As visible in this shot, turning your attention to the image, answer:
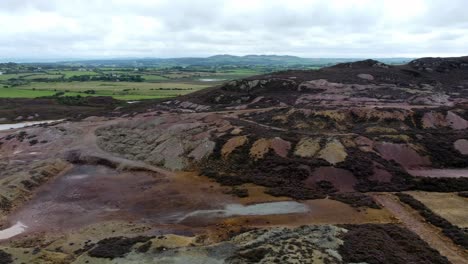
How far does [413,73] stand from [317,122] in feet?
197

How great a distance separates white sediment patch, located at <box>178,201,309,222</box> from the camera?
40.7 m

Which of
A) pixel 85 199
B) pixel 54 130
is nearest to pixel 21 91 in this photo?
pixel 54 130

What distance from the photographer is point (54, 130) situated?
7638 cm

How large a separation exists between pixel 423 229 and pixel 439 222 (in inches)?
79.2

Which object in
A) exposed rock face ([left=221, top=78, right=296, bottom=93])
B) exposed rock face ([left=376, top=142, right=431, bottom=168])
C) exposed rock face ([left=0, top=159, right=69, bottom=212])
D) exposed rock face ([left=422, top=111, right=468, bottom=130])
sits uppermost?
exposed rock face ([left=221, top=78, right=296, bottom=93])

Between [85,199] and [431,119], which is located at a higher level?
[431,119]

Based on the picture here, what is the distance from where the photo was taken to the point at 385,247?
30469mm

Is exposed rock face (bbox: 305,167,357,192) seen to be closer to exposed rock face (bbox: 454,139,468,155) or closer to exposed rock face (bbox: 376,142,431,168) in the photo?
exposed rock face (bbox: 376,142,431,168)

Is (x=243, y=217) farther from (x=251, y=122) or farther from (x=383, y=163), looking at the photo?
(x=251, y=122)

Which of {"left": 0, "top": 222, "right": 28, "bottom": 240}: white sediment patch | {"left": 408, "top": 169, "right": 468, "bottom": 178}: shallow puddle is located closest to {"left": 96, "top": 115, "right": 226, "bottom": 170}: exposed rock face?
{"left": 0, "top": 222, "right": 28, "bottom": 240}: white sediment patch

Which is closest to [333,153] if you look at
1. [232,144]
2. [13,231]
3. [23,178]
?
[232,144]

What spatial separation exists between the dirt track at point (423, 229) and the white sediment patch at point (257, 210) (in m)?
8.67

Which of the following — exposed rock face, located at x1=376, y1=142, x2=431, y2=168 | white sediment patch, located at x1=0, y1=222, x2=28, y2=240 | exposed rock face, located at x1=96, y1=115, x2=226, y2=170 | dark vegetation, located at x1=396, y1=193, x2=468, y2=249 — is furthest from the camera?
exposed rock face, located at x1=96, y1=115, x2=226, y2=170

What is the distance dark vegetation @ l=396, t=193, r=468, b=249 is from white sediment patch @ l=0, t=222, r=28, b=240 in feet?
125
